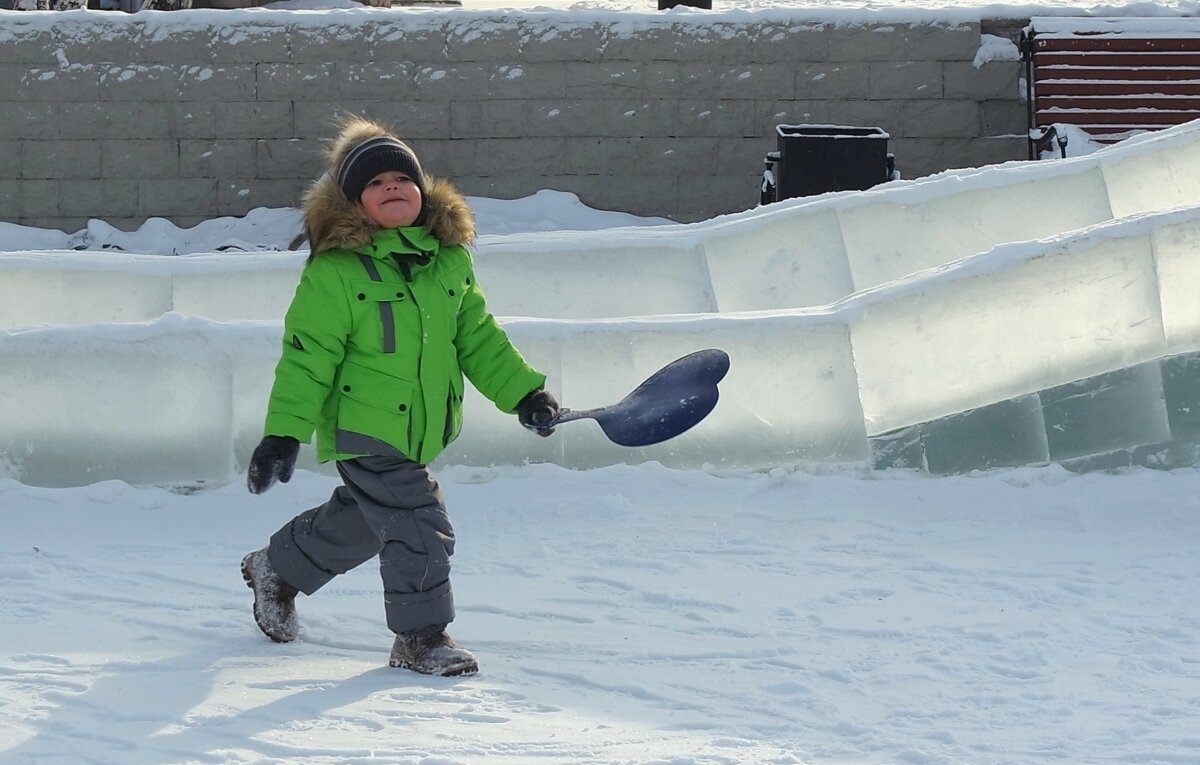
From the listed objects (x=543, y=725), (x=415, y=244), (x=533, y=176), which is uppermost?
(x=533, y=176)

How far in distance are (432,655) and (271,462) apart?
0.56 meters

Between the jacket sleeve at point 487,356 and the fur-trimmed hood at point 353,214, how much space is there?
98 mm

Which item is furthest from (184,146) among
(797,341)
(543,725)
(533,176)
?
(543,725)

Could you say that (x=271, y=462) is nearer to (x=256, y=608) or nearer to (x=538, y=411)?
(x=256, y=608)

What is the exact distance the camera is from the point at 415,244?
12.1 ft

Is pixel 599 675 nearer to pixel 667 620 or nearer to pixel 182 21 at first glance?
pixel 667 620

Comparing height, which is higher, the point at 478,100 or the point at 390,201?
the point at 478,100

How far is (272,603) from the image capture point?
12.6ft

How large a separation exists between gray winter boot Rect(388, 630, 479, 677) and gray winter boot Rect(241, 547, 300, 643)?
33 centimetres

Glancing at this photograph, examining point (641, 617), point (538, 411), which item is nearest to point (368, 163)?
point (538, 411)

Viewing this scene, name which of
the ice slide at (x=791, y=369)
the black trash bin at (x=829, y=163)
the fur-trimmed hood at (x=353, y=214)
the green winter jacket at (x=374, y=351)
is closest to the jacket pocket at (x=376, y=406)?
the green winter jacket at (x=374, y=351)

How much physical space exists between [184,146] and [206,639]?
7857mm

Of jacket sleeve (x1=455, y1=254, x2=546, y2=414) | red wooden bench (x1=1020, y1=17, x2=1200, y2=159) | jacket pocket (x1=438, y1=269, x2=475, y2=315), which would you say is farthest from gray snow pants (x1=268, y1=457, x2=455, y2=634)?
red wooden bench (x1=1020, y1=17, x2=1200, y2=159)

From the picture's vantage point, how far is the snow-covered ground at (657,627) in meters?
3.24
